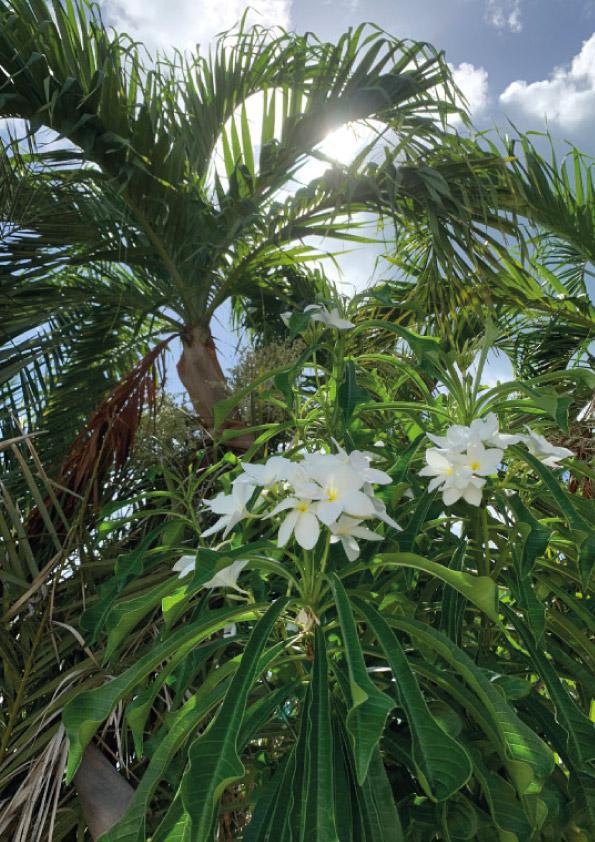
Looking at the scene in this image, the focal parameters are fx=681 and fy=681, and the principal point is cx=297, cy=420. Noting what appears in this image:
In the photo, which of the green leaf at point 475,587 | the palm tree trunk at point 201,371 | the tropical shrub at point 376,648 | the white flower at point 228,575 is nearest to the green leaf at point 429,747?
the tropical shrub at point 376,648

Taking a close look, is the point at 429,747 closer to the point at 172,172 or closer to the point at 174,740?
the point at 174,740

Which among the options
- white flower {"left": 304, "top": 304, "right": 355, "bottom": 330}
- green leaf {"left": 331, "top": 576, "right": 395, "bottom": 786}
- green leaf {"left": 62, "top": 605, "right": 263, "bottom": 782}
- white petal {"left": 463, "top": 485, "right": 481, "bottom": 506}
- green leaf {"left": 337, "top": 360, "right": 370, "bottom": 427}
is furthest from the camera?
white flower {"left": 304, "top": 304, "right": 355, "bottom": 330}

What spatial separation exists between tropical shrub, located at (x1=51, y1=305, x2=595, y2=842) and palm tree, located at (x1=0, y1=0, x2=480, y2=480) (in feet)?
4.05

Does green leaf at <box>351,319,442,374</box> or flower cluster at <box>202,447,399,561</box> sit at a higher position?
green leaf at <box>351,319,442,374</box>

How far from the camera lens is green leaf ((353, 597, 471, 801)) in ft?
2.34

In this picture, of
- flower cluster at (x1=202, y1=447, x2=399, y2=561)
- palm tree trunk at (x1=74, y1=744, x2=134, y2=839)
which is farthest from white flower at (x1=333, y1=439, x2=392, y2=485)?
palm tree trunk at (x1=74, y1=744, x2=134, y2=839)

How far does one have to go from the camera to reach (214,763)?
73cm

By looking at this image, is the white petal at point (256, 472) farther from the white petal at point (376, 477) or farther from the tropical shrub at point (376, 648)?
the white petal at point (376, 477)

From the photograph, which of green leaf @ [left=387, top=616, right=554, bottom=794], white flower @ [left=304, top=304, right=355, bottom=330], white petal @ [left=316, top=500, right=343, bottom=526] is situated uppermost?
Answer: white flower @ [left=304, top=304, right=355, bottom=330]

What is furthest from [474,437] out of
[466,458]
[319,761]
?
[319,761]

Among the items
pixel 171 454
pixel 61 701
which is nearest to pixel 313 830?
pixel 61 701

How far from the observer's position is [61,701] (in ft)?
4.83

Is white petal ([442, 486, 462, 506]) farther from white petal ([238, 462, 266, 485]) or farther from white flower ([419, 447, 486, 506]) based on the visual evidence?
white petal ([238, 462, 266, 485])

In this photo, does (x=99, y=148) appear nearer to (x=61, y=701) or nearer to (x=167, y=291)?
(x=167, y=291)
